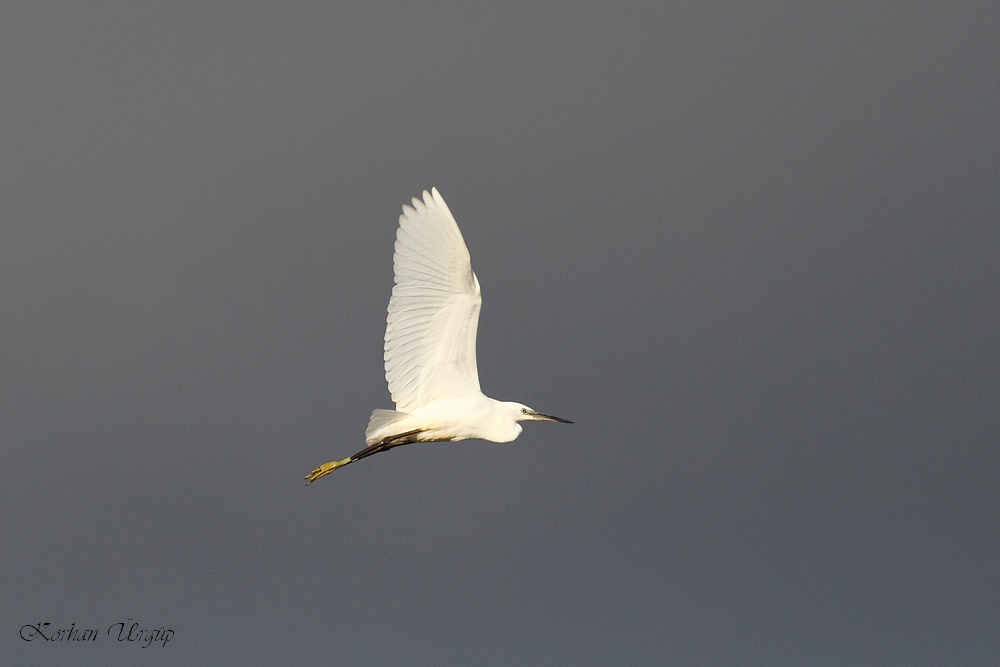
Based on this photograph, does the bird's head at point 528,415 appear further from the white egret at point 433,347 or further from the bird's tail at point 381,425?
the bird's tail at point 381,425

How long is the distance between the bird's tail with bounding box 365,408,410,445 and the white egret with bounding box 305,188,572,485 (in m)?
0.01

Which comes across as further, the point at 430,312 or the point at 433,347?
the point at 433,347

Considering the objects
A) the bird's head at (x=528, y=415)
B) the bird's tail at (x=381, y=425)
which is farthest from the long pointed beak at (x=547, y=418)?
the bird's tail at (x=381, y=425)

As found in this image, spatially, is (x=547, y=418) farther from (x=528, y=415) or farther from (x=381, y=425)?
(x=381, y=425)

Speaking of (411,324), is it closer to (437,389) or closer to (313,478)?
(437,389)

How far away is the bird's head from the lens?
1596cm

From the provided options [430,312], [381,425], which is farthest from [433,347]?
[381,425]

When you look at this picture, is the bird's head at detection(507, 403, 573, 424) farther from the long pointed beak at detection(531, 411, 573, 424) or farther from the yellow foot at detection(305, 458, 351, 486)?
the yellow foot at detection(305, 458, 351, 486)

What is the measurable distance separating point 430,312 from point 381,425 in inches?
60.0

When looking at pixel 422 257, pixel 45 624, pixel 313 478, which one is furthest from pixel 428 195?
pixel 45 624

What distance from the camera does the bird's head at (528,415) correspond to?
52.4ft

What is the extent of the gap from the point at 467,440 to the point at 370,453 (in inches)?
49.9

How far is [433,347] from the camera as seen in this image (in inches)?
603

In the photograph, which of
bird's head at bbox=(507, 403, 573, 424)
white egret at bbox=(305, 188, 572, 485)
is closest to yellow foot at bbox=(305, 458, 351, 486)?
white egret at bbox=(305, 188, 572, 485)
